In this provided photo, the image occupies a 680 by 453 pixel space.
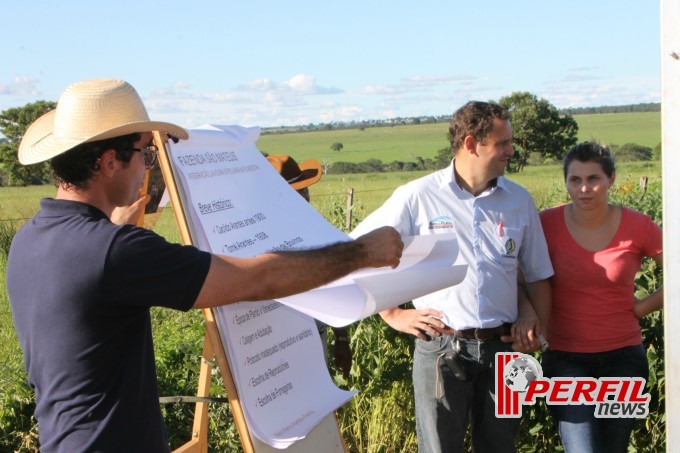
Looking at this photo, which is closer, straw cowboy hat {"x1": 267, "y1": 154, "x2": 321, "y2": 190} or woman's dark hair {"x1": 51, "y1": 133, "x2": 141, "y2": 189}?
woman's dark hair {"x1": 51, "y1": 133, "x2": 141, "y2": 189}

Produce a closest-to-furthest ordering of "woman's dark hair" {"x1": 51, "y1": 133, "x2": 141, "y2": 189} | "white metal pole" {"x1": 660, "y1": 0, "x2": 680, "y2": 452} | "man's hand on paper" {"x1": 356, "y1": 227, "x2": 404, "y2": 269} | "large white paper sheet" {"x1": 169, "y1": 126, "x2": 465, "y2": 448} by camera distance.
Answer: "white metal pole" {"x1": 660, "y1": 0, "x2": 680, "y2": 452} < "woman's dark hair" {"x1": 51, "y1": 133, "x2": 141, "y2": 189} < "man's hand on paper" {"x1": 356, "y1": 227, "x2": 404, "y2": 269} < "large white paper sheet" {"x1": 169, "y1": 126, "x2": 465, "y2": 448}

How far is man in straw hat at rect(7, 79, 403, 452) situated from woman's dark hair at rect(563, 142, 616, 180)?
5.81ft

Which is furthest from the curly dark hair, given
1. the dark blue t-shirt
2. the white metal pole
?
the dark blue t-shirt

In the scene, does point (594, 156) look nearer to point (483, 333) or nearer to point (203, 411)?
point (483, 333)

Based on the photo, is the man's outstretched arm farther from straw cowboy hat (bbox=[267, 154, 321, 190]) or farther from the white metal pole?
straw cowboy hat (bbox=[267, 154, 321, 190])

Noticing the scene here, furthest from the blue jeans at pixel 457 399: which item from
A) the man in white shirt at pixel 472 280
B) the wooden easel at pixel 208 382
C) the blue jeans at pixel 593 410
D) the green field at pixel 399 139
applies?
the green field at pixel 399 139

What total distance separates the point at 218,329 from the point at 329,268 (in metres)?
0.64

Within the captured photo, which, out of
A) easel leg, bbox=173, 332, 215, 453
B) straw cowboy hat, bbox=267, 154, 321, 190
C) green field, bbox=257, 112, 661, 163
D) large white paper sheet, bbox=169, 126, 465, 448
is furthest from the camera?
green field, bbox=257, 112, 661, 163

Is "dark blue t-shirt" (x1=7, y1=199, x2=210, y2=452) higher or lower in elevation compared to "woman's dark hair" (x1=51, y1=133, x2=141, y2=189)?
lower

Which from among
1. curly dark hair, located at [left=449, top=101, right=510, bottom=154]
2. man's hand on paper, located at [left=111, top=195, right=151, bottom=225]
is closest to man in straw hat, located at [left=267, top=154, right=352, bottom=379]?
curly dark hair, located at [left=449, top=101, right=510, bottom=154]

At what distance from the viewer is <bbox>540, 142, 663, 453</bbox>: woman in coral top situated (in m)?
3.76

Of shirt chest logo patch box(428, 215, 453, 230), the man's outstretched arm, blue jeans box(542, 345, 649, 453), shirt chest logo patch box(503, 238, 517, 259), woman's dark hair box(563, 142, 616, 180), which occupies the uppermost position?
woman's dark hair box(563, 142, 616, 180)

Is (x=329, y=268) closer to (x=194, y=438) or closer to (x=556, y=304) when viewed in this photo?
(x=194, y=438)

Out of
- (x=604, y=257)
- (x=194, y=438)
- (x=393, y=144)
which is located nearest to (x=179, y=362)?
(x=194, y=438)
